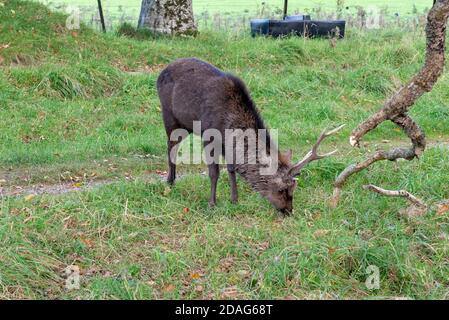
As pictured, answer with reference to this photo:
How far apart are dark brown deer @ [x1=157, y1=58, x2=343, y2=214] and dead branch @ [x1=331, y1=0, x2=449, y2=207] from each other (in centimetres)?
45

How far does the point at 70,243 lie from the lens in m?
6.21

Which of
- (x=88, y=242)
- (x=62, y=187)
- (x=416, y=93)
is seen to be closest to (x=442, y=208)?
(x=416, y=93)

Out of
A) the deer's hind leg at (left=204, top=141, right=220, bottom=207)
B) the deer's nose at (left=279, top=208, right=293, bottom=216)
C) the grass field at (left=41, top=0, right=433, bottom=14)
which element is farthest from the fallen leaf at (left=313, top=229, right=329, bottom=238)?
the grass field at (left=41, top=0, right=433, bottom=14)

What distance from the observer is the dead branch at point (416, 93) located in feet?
21.0

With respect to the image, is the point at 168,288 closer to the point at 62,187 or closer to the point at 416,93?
the point at 62,187

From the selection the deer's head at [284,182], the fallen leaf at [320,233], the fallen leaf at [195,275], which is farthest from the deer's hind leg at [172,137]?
the fallen leaf at [195,275]

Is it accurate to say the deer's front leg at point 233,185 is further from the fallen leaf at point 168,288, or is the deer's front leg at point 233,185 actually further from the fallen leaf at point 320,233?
the fallen leaf at point 168,288

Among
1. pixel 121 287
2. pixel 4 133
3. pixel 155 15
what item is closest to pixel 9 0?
pixel 155 15

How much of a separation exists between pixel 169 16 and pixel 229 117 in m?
7.33

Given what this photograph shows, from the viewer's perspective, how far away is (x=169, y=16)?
14.1 metres

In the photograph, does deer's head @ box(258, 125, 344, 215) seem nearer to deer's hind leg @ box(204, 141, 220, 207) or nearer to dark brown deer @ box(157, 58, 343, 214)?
dark brown deer @ box(157, 58, 343, 214)

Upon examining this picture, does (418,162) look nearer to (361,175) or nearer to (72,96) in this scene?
(361,175)
